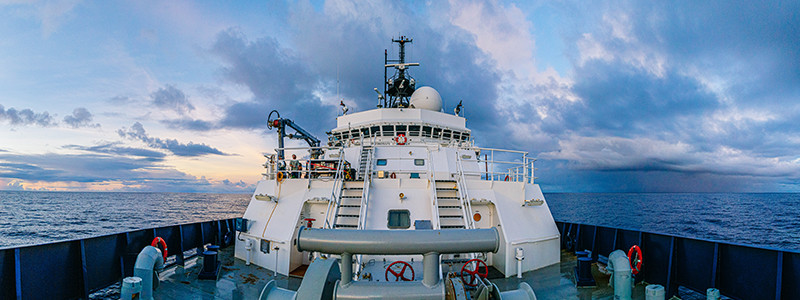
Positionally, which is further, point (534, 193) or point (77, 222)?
point (77, 222)

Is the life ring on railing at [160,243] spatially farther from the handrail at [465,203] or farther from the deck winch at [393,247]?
the handrail at [465,203]

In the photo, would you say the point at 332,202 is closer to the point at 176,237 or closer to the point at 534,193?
the point at 176,237

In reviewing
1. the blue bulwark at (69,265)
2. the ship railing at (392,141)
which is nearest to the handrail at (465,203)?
the ship railing at (392,141)

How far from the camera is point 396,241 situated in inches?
140

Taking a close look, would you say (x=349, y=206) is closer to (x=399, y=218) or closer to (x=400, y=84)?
(x=399, y=218)

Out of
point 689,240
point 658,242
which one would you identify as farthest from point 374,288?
point 658,242

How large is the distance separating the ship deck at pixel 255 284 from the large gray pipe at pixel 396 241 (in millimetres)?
5953

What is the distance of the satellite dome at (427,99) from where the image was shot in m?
17.5

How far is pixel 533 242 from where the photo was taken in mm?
10695

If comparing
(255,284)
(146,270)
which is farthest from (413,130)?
(146,270)

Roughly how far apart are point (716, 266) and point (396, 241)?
8.44 metres

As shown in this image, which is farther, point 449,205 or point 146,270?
point 449,205

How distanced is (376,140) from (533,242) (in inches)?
299

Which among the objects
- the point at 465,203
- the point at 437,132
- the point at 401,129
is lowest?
the point at 465,203
